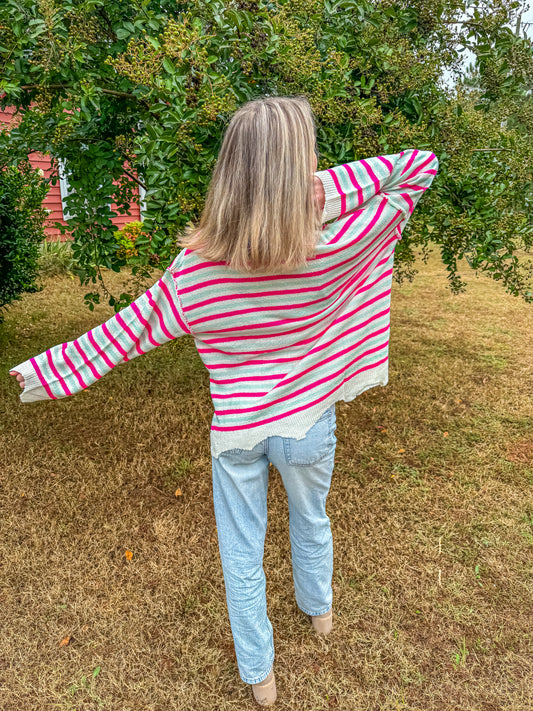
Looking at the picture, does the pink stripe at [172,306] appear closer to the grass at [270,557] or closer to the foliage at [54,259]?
the grass at [270,557]

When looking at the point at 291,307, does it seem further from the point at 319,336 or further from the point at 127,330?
the point at 127,330

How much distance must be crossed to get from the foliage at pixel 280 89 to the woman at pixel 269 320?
0.68 metres

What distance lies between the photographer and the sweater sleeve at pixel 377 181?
1.71m

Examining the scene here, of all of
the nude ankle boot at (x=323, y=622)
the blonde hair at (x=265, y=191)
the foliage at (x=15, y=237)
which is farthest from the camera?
the foliage at (x=15, y=237)

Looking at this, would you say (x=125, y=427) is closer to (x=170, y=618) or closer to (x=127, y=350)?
(x=170, y=618)

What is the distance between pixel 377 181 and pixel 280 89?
994mm

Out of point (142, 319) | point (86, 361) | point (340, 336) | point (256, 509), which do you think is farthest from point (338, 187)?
point (256, 509)

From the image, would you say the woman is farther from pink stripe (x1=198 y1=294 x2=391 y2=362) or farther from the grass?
the grass

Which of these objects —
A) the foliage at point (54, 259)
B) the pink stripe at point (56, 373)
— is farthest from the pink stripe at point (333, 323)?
the foliage at point (54, 259)

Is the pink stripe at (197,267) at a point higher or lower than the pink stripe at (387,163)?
lower

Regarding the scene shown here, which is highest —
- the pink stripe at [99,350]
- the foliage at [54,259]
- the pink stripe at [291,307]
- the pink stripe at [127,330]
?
the pink stripe at [291,307]

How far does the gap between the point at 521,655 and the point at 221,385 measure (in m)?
1.80

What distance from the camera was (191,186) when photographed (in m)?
2.50

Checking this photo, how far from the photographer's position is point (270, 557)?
9.67 ft
